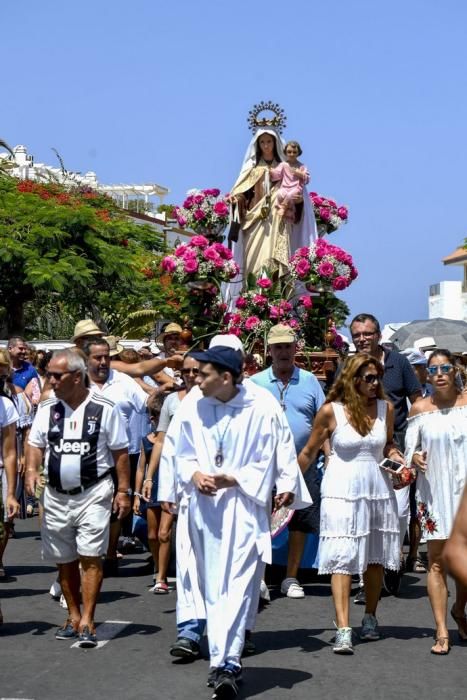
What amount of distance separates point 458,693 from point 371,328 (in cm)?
373

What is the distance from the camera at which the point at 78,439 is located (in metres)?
8.17

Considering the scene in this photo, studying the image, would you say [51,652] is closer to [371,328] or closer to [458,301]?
[371,328]

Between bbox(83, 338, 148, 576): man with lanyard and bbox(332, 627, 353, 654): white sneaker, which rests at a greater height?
bbox(83, 338, 148, 576): man with lanyard

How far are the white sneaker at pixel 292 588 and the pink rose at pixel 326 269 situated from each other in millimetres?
3847

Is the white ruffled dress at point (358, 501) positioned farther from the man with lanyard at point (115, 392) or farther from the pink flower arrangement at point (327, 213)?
the pink flower arrangement at point (327, 213)

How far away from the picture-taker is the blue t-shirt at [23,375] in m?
15.6

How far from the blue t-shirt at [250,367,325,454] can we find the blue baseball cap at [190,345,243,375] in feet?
10.0

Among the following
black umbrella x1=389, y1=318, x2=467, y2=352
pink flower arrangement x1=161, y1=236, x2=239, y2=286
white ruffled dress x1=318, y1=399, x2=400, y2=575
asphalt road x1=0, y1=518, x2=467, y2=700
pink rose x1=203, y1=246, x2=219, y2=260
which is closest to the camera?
asphalt road x1=0, y1=518, x2=467, y2=700

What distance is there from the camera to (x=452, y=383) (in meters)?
8.53

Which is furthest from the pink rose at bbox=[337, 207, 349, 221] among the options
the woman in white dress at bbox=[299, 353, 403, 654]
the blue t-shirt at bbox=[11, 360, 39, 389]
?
the woman in white dress at bbox=[299, 353, 403, 654]

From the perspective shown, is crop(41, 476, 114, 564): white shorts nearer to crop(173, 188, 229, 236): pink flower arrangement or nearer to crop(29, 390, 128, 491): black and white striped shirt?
crop(29, 390, 128, 491): black and white striped shirt

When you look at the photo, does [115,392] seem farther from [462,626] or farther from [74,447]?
[462,626]

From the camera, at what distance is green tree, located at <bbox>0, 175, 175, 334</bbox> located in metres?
35.0

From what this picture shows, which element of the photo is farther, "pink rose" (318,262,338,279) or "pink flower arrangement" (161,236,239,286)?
"pink flower arrangement" (161,236,239,286)
